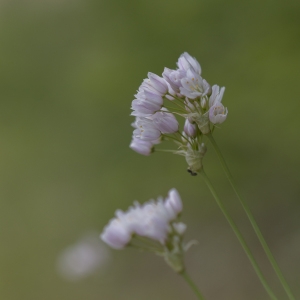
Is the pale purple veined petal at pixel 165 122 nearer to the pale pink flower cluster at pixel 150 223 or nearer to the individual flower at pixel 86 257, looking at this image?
the pale pink flower cluster at pixel 150 223

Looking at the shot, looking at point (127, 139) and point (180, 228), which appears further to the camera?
point (127, 139)

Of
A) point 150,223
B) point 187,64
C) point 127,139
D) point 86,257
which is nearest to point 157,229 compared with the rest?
point 150,223

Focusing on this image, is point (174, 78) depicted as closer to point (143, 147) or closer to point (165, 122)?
point (165, 122)

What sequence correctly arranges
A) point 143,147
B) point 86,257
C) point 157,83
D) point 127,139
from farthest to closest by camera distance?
1. point 127,139
2. point 86,257
3. point 143,147
4. point 157,83

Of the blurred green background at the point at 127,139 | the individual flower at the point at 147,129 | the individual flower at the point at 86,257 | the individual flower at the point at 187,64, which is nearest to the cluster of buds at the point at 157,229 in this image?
the individual flower at the point at 147,129

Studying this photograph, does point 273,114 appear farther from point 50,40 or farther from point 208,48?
point 50,40

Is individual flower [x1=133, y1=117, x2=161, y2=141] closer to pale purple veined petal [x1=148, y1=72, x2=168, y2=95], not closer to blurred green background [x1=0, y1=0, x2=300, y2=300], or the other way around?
pale purple veined petal [x1=148, y1=72, x2=168, y2=95]
